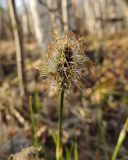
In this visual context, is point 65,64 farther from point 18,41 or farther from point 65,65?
point 18,41

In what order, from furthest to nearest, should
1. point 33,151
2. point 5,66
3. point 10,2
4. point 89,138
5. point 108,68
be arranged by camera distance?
1. point 5,66
2. point 108,68
3. point 89,138
4. point 10,2
5. point 33,151

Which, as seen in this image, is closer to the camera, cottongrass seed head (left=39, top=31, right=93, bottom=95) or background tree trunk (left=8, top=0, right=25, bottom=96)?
cottongrass seed head (left=39, top=31, right=93, bottom=95)

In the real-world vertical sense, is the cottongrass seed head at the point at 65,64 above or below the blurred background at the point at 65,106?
above

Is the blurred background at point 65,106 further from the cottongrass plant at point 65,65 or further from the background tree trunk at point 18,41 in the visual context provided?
the cottongrass plant at point 65,65

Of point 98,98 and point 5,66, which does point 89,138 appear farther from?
point 5,66

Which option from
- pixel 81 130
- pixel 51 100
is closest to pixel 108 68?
pixel 51 100

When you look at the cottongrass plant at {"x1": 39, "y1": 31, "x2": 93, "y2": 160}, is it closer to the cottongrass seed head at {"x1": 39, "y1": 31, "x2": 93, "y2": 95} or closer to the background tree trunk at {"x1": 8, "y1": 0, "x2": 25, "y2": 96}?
the cottongrass seed head at {"x1": 39, "y1": 31, "x2": 93, "y2": 95}

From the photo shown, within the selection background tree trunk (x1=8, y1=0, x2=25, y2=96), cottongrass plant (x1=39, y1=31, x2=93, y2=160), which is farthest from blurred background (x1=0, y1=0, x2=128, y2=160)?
cottongrass plant (x1=39, y1=31, x2=93, y2=160)

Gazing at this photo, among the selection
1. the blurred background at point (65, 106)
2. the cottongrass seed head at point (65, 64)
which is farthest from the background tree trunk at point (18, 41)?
the cottongrass seed head at point (65, 64)
